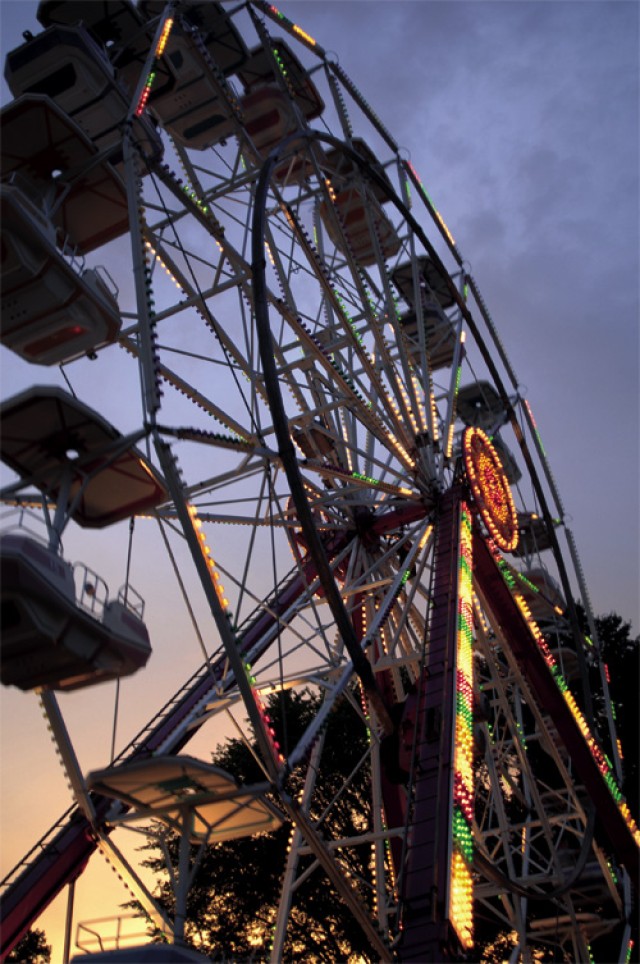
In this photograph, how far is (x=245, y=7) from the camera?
14.9m

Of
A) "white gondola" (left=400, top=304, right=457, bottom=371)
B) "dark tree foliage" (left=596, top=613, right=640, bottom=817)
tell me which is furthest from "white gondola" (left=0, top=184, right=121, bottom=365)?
"dark tree foliage" (left=596, top=613, right=640, bottom=817)

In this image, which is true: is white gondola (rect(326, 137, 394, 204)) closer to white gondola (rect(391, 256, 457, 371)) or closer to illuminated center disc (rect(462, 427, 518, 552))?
white gondola (rect(391, 256, 457, 371))

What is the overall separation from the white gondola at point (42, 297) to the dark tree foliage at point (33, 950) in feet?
85.7

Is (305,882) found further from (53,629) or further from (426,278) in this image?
(53,629)

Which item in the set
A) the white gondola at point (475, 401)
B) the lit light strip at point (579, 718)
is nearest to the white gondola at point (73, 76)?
the lit light strip at point (579, 718)

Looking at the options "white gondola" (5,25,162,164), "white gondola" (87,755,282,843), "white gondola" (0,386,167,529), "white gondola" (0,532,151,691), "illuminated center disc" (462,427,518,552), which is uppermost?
"white gondola" (5,25,162,164)

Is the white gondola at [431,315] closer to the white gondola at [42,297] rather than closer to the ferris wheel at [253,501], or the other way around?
the ferris wheel at [253,501]

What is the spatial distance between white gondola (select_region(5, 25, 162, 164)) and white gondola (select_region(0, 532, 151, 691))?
5905mm

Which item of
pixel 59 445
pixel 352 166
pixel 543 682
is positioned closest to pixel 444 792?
pixel 59 445

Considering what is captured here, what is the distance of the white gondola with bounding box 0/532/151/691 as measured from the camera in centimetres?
787

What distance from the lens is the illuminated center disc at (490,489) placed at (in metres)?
15.5

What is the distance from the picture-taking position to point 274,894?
24172 mm

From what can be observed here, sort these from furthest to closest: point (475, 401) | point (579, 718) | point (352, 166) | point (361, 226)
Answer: point (475, 401) → point (361, 226) → point (352, 166) → point (579, 718)

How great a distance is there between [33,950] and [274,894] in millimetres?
13236
